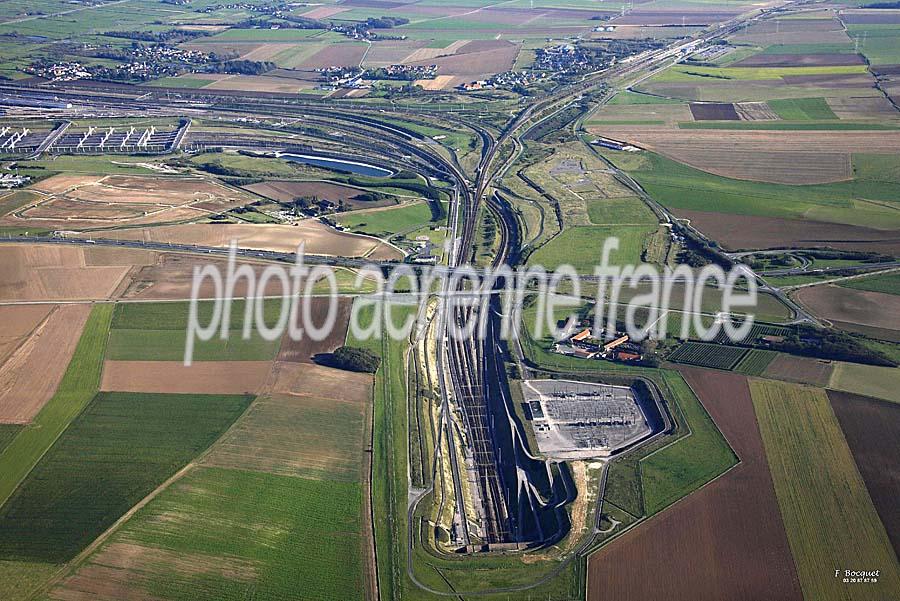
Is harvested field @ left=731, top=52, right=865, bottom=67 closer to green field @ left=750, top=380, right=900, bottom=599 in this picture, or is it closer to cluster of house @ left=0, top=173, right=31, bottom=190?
green field @ left=750, top=380, right=900, bottom=599

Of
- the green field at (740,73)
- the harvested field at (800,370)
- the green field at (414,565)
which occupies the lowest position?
the green field at (414,565)

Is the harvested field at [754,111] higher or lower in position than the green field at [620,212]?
higher

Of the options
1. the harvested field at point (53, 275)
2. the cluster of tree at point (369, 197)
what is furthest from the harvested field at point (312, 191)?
the harvested field at point (53, 275)

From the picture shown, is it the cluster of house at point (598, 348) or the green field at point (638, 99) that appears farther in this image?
the green field at point (638, 99)

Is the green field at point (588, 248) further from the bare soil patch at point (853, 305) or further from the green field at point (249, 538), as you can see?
the green field at point (249, 538)

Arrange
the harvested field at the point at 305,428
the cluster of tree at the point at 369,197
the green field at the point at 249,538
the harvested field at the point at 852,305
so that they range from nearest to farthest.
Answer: the green field at the point at 249,538 < the harvested field at the point at 305,428 < the harvested field at the point at 852,305 < the cluster of tree at the point at 369,197

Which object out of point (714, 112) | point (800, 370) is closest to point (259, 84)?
point (714, 112)

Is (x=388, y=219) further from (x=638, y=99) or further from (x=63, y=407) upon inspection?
(x=638, y=99)
